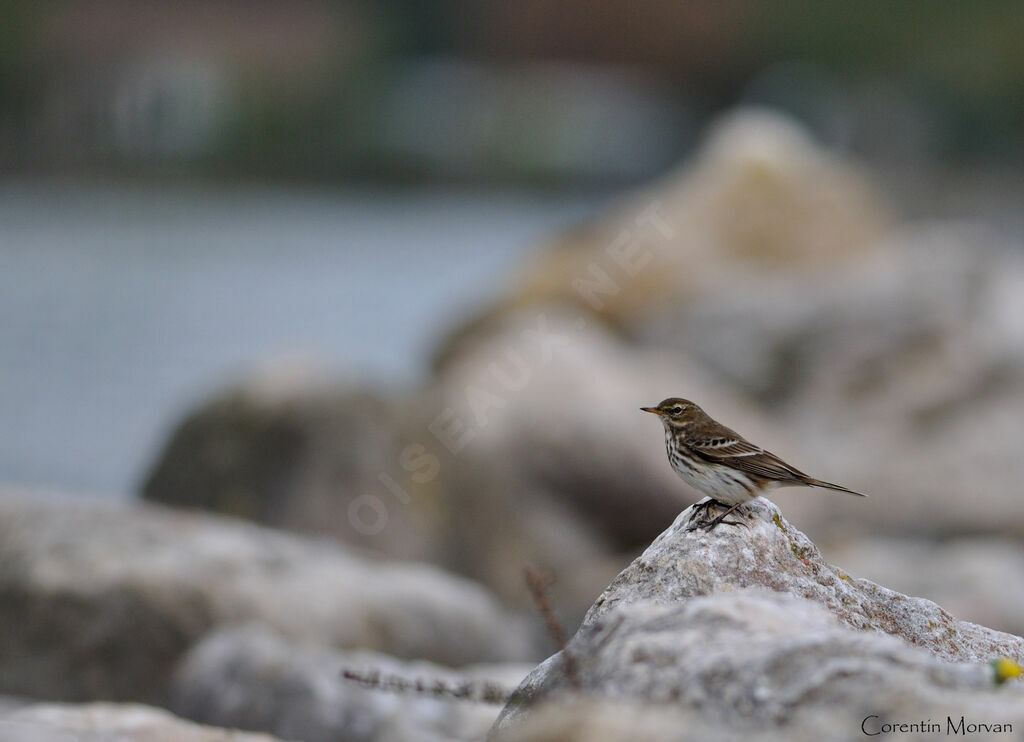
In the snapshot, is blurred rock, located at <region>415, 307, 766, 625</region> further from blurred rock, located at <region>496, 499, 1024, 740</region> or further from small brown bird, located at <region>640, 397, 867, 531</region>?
blurred rock, located at <region>496, 499, 1024, 740</region>

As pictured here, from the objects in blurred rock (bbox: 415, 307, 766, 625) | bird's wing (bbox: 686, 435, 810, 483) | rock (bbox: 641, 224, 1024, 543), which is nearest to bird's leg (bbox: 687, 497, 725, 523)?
bird's wing (bbox: 686, 435, 810, 483)

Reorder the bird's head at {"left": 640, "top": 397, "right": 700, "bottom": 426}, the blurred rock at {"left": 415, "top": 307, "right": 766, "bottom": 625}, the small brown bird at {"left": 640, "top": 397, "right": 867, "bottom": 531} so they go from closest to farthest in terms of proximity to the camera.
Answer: the small brown bird at {"left": 640, "top": 397, "right": 867, "bottom": 531}, the bird's head at {"left": 640, "top": 397, "right": 700, "bottom": 426}, the blurred rock at {"left": 415, "top": 307, "right": 766, "bottom": 625}

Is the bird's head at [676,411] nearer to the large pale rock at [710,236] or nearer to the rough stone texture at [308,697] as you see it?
the rough stone texture at [308,697]

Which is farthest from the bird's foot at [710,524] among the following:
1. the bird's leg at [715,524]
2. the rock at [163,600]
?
the rock at [163,600]

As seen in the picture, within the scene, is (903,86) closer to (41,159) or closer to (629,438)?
(41,159)

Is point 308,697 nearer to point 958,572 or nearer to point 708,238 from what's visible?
point 958,572

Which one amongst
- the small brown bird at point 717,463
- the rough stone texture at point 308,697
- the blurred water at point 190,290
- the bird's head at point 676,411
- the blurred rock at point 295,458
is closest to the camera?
the small brown bird at point 717,463
